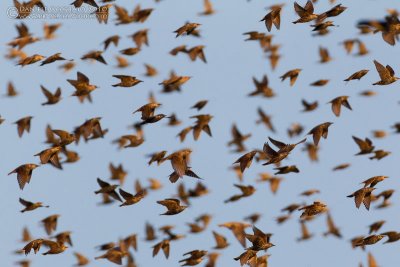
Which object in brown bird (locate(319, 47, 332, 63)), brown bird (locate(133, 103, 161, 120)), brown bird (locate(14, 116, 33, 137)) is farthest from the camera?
brown bird (locate(319, 47, 332, 63))

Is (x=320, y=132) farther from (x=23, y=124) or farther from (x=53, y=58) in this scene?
(x=23, y=124)

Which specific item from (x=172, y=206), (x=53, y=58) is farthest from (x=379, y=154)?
(x=53, y=58)

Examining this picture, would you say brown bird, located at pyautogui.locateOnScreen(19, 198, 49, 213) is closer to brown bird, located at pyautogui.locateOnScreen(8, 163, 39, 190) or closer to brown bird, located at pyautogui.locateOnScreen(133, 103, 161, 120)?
brown bird, located at pyautogui.locateOnScreen(8, 163, 39, 190)

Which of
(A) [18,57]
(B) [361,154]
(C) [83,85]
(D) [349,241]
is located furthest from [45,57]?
(D) [349,241]

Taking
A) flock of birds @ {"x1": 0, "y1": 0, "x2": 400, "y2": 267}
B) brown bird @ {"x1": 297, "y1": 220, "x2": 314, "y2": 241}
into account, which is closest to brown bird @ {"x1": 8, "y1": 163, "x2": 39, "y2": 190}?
flock of birds @ {"x1": 0, "y1": 0, "x2": 400, "y2": 267}

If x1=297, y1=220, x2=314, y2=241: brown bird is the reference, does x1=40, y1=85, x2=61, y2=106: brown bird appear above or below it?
above

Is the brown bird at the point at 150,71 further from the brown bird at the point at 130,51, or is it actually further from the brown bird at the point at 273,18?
the brown bird at the point at 273,18
